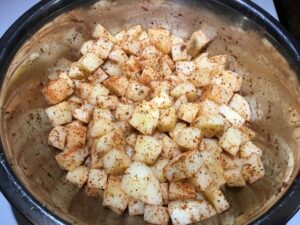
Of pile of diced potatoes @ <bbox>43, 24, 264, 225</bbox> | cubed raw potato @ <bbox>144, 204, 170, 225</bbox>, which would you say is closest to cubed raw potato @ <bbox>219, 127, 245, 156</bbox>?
pile of diced potatoes @ <bbox>43, 24, 264, 225</bbox>

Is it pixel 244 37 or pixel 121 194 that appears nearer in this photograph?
pixel 121 194

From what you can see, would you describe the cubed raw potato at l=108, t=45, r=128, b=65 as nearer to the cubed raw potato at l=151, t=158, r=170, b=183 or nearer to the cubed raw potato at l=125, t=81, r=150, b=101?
the cubed raw potato at l=125, t=81, r=150, b=101

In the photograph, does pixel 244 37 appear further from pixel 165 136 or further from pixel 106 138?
pixel 106 138

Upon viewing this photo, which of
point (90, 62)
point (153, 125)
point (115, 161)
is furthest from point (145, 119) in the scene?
point (90, 62)

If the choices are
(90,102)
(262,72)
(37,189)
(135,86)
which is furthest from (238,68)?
(37,189)

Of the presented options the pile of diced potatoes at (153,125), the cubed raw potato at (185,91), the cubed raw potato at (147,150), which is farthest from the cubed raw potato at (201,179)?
the cubed raw potato at (185,91)

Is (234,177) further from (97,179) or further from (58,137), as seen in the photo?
(58,137)
